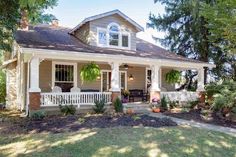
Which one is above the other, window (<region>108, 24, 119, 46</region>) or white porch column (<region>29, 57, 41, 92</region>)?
window (<region>108, 24, 119, 46</region>)

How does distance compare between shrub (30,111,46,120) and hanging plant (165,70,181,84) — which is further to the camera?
hanging plant (165,70,181,84)

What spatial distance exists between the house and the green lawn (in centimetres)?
483

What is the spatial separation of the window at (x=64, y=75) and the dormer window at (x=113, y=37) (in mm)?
2342

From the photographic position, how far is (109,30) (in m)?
17.8

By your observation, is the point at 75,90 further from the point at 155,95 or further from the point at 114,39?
the point at 155,95

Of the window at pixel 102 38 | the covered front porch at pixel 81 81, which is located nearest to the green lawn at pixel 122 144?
the covered front porch at pixel 81 81

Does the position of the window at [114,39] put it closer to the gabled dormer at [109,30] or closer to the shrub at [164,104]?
the gabled dormer at [109,30]

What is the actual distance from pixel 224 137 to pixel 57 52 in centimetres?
799

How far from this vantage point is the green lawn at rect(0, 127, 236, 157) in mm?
7191

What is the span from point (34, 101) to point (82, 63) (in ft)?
16.9

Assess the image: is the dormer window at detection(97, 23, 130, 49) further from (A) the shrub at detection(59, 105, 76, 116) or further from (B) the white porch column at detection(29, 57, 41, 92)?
(A) the shrub at detection(59, 105, 76, 116)

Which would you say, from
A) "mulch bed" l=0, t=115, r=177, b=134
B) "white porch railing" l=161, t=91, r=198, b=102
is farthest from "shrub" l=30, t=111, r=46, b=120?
"white porch railing" l=161, t=91, r=198, b=102

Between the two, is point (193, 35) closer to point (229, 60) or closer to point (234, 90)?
point (229, 60)

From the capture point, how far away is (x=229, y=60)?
78.4ft
